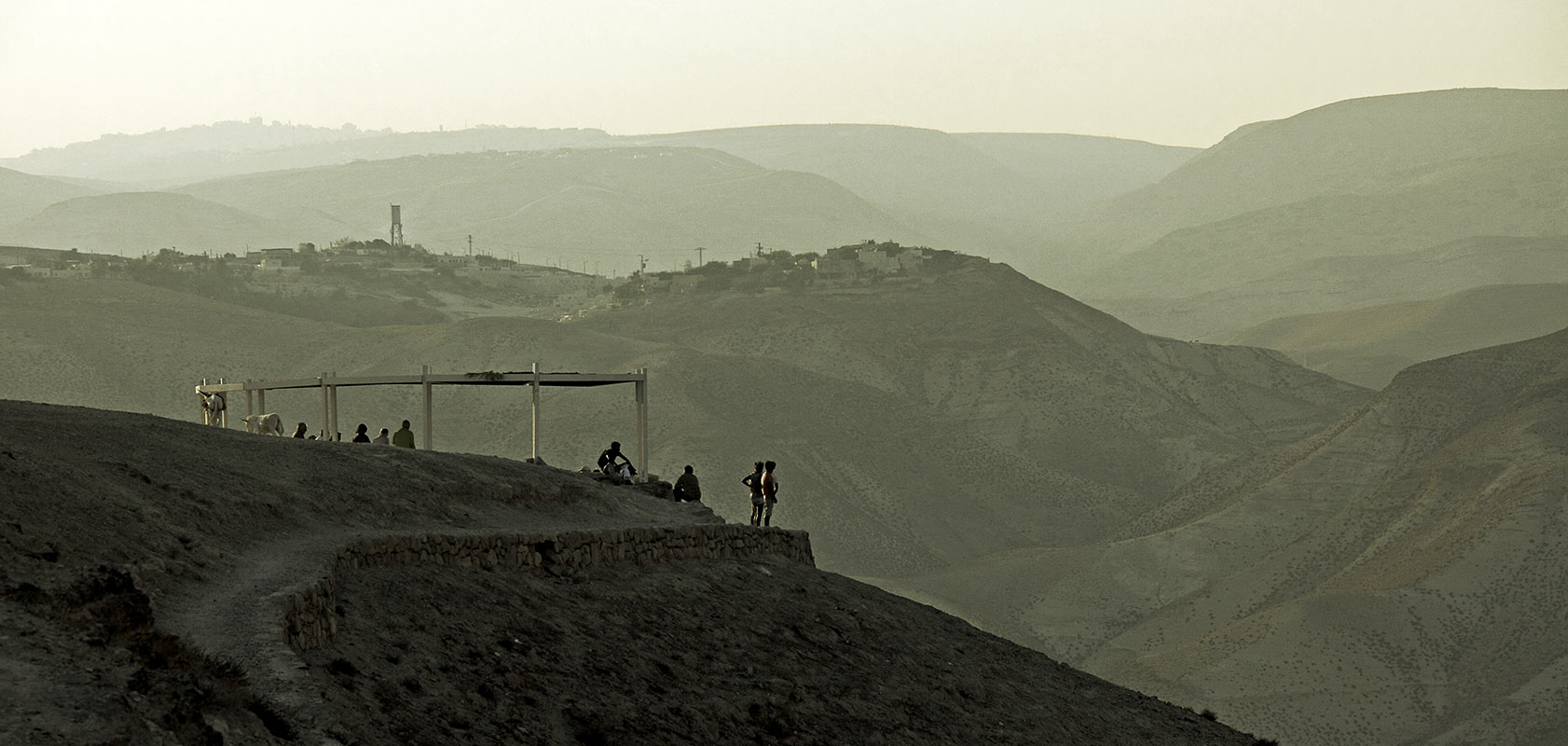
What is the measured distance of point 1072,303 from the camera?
313ft

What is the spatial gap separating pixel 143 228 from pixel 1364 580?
514 ft

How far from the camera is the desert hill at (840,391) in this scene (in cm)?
6738

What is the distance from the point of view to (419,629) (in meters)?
13.2

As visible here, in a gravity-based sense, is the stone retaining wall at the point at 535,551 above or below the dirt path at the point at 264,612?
below

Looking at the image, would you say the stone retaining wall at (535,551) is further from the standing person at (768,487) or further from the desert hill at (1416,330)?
the desert hill at (1416,330)

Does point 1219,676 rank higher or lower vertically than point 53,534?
lower

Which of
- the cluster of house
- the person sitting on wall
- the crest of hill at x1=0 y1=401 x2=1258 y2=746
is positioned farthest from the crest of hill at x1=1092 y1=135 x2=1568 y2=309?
the crest of hill at x1=0 y1=401 x2=1258 y2=746

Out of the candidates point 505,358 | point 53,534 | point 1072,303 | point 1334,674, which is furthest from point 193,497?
point 1072,303

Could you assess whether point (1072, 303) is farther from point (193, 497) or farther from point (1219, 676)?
point (193, 497)

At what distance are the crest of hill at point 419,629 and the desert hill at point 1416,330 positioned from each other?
271ft

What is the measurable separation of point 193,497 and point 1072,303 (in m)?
83.2

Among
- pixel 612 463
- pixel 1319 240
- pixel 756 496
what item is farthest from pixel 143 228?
pixel 756 496

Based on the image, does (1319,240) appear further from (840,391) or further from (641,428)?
(641,428)

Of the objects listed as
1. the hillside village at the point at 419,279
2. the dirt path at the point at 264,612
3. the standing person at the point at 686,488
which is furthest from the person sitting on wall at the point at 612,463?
the hillside village at the point at 419,279
